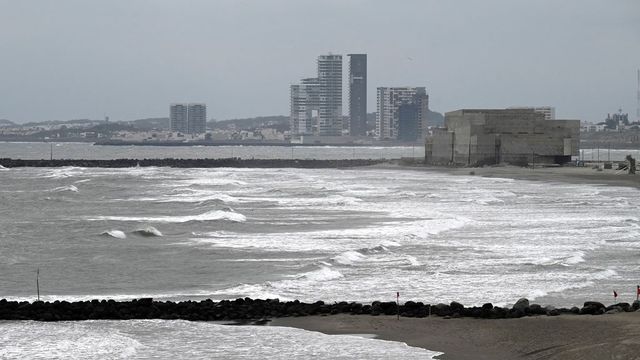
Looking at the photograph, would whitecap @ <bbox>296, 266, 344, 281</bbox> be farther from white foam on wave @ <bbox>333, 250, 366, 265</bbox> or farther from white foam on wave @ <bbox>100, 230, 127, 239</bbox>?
white foam on wave @ <bbox>100, 230, 127, 239</bbox>

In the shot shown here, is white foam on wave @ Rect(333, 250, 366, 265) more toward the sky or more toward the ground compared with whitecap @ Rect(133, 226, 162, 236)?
more toward the sky

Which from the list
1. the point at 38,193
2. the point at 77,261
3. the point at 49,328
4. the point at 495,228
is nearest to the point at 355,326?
the point at 49,328

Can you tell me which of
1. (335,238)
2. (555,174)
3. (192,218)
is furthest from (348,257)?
(555,174)

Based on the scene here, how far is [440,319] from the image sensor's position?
2092cm

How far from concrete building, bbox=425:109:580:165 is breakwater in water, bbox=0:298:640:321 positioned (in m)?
85.6

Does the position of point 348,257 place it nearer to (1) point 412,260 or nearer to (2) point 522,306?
(1) point 412,260

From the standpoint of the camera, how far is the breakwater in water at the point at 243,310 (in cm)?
2097

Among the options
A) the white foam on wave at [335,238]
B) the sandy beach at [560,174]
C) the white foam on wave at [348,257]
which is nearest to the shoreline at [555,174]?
the sandy beach at [560,174]

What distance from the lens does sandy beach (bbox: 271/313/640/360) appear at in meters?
17.2

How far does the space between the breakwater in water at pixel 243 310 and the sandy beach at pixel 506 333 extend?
0.39m

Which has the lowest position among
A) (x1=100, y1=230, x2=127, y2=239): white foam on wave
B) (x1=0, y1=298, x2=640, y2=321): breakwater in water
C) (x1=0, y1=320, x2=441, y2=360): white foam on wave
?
(x1=100, y1=230, x2=127, y2=239): white foam on wave

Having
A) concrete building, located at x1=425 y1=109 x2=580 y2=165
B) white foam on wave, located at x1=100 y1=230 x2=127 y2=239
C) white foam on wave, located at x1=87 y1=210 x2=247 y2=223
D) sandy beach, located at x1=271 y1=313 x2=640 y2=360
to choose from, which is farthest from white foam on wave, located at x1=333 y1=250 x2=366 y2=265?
concrete building, located at x1=425 y1=109 x2=580 y2=165

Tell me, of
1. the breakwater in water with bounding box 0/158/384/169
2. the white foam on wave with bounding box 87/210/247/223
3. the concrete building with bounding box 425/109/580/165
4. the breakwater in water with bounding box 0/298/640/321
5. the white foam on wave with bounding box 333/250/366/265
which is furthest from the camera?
the breakwater in water with bounding box 0/158/384/169

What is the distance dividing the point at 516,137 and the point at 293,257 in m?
77.2
